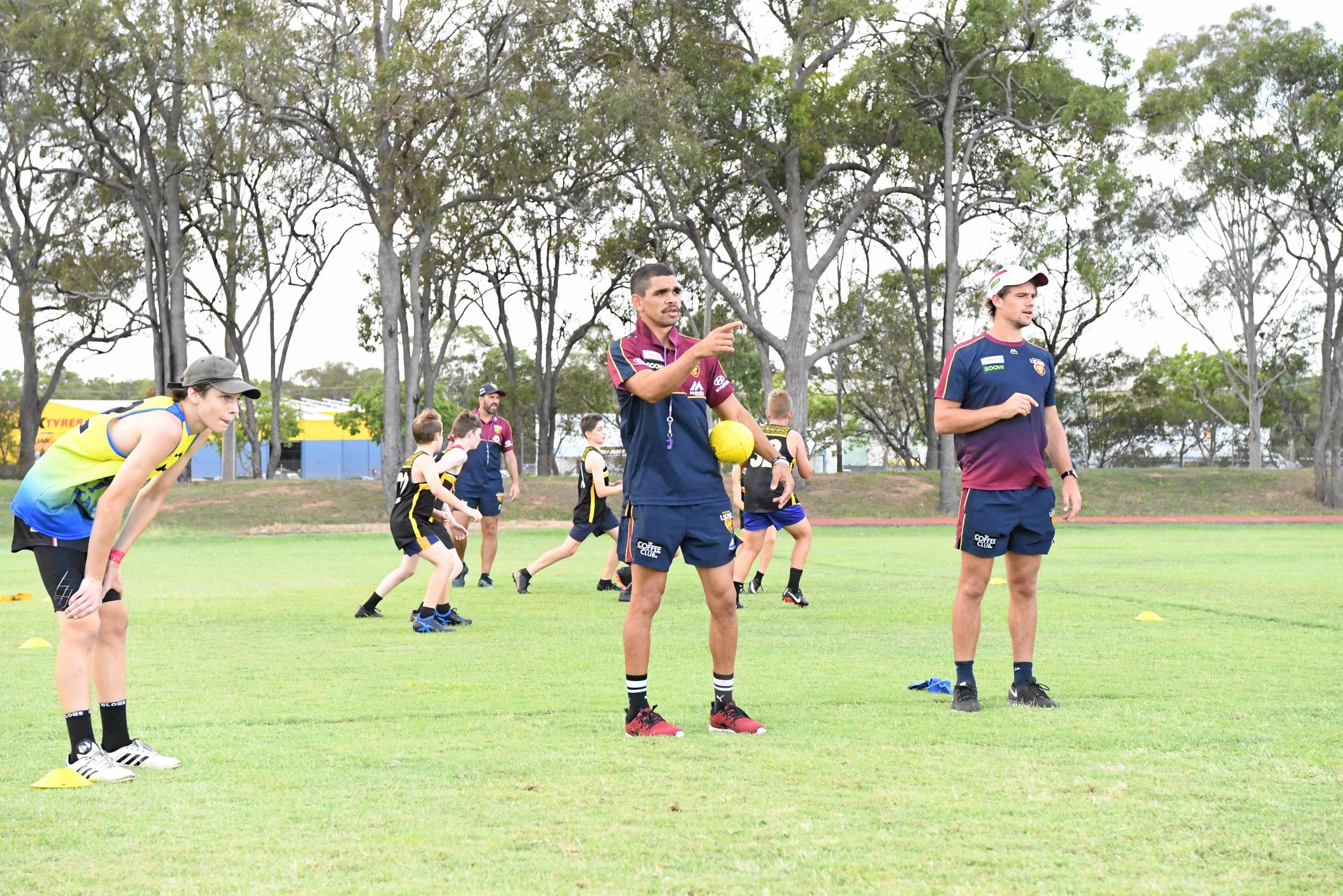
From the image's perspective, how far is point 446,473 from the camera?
12219mm

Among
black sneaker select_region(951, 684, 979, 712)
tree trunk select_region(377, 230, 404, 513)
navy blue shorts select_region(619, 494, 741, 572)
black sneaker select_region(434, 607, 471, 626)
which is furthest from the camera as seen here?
tree trunk select_region(377, 230, 404, 513)

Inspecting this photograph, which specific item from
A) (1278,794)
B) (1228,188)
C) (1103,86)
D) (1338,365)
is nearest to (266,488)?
(1103,86)

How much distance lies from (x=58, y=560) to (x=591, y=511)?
8.86 m

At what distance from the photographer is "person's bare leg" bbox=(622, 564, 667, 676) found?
20.0ft

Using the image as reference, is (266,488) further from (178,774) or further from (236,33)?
(178,774)

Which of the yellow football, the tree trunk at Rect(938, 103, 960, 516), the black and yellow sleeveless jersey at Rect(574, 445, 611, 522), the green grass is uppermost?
the tree trunk at Rect(938, 103, 960, 516)

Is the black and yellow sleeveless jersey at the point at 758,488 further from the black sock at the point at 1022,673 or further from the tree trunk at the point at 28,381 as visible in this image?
the tree trunk at the point at 28,381

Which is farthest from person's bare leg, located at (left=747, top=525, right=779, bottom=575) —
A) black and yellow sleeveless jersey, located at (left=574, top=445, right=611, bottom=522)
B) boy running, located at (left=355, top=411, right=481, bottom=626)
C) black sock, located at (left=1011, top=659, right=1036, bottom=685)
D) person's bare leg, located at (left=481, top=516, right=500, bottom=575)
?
black sock, located at (left=1011, top=659, right=1036, bottom=685)

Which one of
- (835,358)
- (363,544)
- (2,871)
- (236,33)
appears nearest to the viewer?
(2,871)

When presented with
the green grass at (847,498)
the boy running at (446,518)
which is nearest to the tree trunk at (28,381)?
the green grass at (847,498)

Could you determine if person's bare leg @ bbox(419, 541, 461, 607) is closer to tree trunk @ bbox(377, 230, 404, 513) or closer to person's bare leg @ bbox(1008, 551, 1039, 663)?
person's bare leg @ bbox(1008, 551, 1039, 663)

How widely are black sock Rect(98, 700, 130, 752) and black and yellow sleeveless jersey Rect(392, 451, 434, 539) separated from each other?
5490 millimetres

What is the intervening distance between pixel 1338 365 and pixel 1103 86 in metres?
13.6

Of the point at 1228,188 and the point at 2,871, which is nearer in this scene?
the point at 2,871
